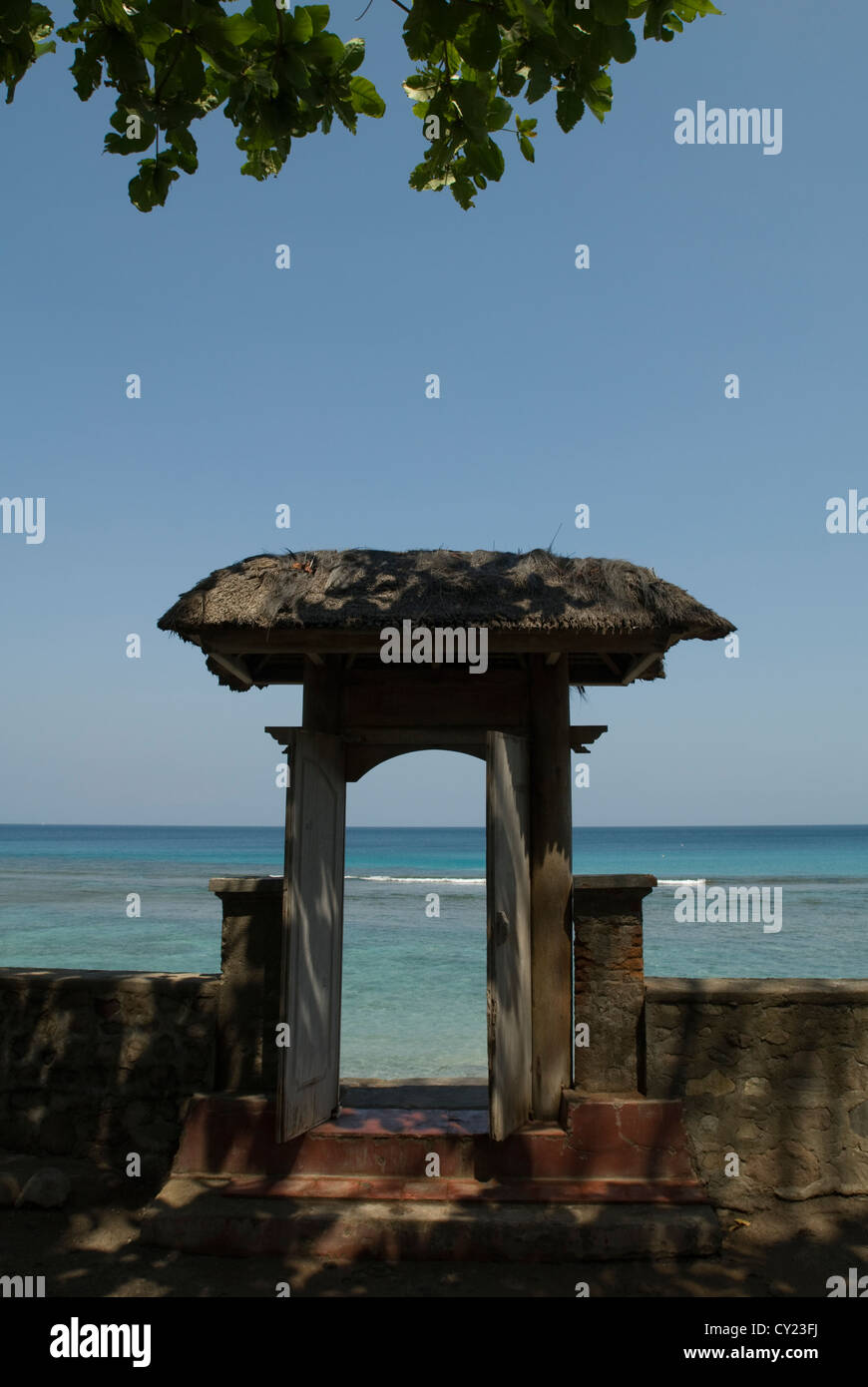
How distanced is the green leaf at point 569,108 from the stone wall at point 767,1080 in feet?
14.9

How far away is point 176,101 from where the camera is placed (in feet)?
11.2

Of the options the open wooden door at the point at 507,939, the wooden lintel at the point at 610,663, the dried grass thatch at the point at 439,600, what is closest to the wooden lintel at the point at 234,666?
the dried grass thatch at the point at 439,600

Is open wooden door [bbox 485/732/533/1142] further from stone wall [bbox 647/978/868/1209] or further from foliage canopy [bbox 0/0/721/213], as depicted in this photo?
foliage canopy [bbox 0/0/721/213]

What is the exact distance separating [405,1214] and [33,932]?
23.2 metres

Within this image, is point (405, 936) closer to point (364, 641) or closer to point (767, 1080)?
point (767, 1080)

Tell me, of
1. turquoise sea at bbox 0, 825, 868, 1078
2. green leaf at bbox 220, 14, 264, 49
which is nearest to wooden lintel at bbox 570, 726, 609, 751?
green leaf at bbox 220, 14, 264, 49

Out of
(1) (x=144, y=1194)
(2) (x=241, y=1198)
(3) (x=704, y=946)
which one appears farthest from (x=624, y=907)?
(3) (x=704, y=946)

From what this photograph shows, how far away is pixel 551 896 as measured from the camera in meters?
5.94

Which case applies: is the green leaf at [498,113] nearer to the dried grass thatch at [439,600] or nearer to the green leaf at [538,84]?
the green leaf at [538,84]

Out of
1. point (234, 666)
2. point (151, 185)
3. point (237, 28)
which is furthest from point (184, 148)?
point (234, 666)

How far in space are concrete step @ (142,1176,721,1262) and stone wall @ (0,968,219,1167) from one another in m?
0.89

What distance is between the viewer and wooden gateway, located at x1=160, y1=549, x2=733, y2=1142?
5520 mm

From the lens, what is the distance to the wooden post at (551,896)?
5.79 metres

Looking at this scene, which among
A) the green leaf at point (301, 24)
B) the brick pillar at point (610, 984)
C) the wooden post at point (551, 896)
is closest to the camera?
the green leaf at point (301, 24)
